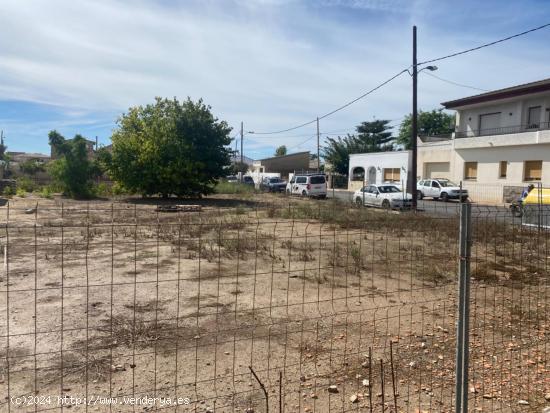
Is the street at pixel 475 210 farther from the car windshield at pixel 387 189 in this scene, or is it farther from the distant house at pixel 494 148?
the distant house at pixel 494 148

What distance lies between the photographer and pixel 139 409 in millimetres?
3605

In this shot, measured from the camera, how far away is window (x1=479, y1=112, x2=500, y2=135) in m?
36.8

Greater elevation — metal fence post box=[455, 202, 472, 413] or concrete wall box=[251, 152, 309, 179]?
concrete wall box=[251, 152, 309, 179]

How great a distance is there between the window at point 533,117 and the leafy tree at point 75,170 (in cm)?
3151

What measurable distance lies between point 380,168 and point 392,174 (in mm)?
1821

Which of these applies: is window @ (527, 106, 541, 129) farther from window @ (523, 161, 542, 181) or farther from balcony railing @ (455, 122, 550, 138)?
window @ (523, 161, 542, 181)

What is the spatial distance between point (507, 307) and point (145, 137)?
1013 inches


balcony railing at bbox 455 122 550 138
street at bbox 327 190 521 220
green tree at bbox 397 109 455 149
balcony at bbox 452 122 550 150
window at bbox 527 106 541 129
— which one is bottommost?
street at bbox 327 190 521 220

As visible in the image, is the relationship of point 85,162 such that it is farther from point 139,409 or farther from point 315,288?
point 139,409

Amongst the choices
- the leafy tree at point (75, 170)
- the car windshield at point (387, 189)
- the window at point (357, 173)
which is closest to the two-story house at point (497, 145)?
the window at point (357, 173)

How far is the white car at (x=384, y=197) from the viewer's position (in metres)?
24.4

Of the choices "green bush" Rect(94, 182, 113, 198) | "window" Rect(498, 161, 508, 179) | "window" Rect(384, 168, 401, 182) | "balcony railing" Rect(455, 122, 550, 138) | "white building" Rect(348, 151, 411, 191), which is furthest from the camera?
"window" Rect(384, 168, 401, 182)

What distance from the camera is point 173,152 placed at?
28.3 m

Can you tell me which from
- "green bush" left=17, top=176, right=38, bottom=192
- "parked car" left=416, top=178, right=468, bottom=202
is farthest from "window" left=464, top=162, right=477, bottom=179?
"green bush" left=17, top=176, right=38, bottom=192
